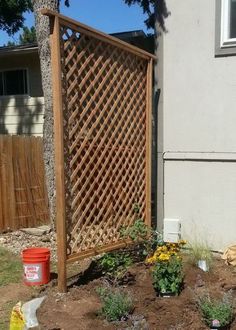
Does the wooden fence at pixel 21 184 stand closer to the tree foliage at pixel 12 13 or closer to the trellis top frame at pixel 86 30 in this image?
the trellis top frame at pixel 86 30

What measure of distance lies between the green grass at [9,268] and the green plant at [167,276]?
5.80 ft

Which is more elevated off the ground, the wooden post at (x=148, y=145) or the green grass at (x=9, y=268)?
the wooden post at (x=148, y=145)

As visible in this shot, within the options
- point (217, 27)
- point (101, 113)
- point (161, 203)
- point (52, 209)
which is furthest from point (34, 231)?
point (217, 27)

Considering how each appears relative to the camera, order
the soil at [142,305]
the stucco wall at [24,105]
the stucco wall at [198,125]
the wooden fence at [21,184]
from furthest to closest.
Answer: the stucco wall at [24,105], the wooden fence at [21,184], the stucco wall at [198,125], the soil at [142,305]

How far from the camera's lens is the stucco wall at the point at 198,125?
560 centimetres

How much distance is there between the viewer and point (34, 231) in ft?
25.2

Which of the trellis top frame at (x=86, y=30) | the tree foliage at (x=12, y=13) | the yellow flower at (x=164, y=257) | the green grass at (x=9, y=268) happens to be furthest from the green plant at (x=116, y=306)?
the tree foliage at (x=12, y=13)

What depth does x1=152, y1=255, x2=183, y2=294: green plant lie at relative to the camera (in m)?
4.29

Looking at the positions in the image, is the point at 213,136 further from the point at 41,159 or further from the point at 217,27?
the point at 41,159

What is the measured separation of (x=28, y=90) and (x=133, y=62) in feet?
21.3

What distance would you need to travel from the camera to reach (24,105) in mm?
11703

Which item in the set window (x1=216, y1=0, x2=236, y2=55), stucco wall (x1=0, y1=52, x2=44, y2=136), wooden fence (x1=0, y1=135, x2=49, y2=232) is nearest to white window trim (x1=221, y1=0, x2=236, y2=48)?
window (x1=216, y1=0, x2=236, y2=55)

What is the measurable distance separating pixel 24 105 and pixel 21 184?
410 centimetres

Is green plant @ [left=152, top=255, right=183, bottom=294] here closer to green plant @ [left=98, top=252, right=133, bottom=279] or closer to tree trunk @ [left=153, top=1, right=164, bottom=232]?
green plant @ [left=98, top=252, right=133, bottom=279]
